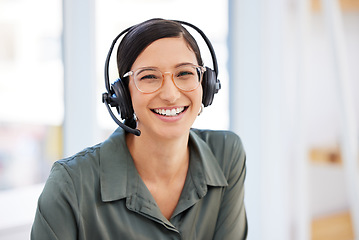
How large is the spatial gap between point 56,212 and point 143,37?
49cm

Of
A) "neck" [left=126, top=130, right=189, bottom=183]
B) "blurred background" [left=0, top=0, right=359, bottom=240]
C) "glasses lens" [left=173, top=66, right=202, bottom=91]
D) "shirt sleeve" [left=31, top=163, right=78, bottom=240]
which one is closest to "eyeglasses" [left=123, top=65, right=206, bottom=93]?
"glasses lens" [left=173, top=66, right=202, bottom=91]

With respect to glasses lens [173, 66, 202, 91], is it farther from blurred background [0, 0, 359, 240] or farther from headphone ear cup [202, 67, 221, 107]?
blurred background [0, 0, 359, 240]

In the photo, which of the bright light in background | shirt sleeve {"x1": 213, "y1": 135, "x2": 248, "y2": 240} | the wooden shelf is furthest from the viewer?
the wooden shelf

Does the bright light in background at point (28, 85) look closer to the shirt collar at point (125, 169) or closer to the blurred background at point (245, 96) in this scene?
the blurred background at point (245, 96)

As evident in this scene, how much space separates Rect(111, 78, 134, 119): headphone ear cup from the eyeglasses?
0.11ft

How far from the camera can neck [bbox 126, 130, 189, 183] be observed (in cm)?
114

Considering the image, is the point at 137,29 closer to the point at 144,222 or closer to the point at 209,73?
the point at 209,73

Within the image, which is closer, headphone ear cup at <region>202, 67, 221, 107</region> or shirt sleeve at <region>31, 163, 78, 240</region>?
shirt sleeve at <region>31, 163, 78, 240</region>

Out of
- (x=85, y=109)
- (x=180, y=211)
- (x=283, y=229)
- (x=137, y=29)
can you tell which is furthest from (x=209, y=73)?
(x=283, y=229)

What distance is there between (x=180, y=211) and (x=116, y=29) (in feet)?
4.35

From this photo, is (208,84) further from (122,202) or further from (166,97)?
(122,202)

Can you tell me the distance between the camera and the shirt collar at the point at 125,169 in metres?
1.12

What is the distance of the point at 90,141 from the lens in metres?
2.04

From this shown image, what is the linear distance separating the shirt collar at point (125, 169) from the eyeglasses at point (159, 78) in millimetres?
216
